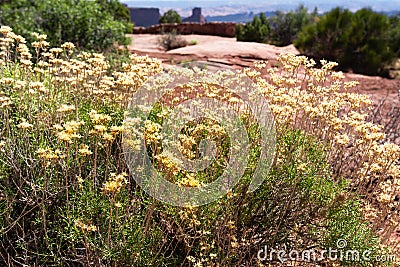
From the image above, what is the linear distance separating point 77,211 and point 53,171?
0.39 metres

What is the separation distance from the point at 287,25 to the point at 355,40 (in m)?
9.00

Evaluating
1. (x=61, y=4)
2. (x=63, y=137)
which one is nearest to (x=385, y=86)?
(x=61, y=4)

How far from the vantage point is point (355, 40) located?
11.9 m

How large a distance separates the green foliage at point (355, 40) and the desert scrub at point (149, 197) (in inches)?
373

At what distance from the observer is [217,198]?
7.69ft

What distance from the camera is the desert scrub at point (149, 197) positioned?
2.27 metres

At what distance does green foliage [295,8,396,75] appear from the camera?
11.7 meters

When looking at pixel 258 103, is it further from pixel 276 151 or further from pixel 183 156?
pixel 183 156

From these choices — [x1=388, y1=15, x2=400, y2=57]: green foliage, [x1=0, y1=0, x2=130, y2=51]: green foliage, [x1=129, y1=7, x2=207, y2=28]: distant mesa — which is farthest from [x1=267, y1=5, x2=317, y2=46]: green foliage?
[x1=129, y1=7, x2=207, y2=28]: distant mesa

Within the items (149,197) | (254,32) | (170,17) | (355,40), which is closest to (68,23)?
(149,197)

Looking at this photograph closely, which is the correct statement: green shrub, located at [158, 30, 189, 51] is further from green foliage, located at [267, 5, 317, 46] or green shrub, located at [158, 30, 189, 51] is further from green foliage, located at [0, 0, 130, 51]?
green foliage, located at [0, 0, 130, 51]

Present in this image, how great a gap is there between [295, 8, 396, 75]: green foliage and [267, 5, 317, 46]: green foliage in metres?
7.26

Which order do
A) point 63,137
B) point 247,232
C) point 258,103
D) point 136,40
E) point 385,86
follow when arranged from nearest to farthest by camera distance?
point 63,137 → point 247,232 → point 258,103 → point 385,86 → point 136,40

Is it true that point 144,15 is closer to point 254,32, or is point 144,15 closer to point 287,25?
point 287,25
